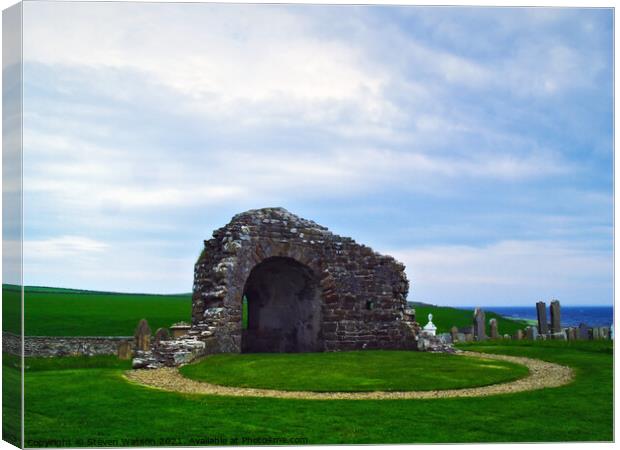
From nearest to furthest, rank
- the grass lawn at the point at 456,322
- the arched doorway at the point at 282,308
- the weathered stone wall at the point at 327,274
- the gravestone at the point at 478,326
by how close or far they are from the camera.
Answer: the weathered stone wall at the point at 327,274
the arched doorway at the point at 282,308
the gravestone at the point at 478,326
the grass lawn at the point at 456,322

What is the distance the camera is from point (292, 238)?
20.5 metres

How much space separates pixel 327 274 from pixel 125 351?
6.39m

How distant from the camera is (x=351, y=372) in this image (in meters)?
15.7

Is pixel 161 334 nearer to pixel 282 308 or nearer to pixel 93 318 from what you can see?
pixel 282 308

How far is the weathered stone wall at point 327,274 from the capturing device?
1980 centimetres

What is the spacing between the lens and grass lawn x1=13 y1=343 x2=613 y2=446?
10828mm

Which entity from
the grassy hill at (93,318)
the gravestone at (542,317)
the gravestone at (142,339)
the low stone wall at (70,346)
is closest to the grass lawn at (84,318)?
the grassy hill at (93,318)

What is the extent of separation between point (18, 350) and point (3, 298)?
0.96 metres

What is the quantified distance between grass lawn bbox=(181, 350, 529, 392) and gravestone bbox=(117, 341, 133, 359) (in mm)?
4765

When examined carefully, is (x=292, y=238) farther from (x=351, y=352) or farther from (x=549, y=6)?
(x=549, y=6)

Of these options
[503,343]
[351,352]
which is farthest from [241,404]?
[503,343]

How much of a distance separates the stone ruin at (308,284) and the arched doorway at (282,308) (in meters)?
0.04

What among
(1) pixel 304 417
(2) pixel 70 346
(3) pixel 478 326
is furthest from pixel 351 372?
(3) pixel 478 326

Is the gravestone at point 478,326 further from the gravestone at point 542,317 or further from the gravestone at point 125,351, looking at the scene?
the gravestone at point 125,351
